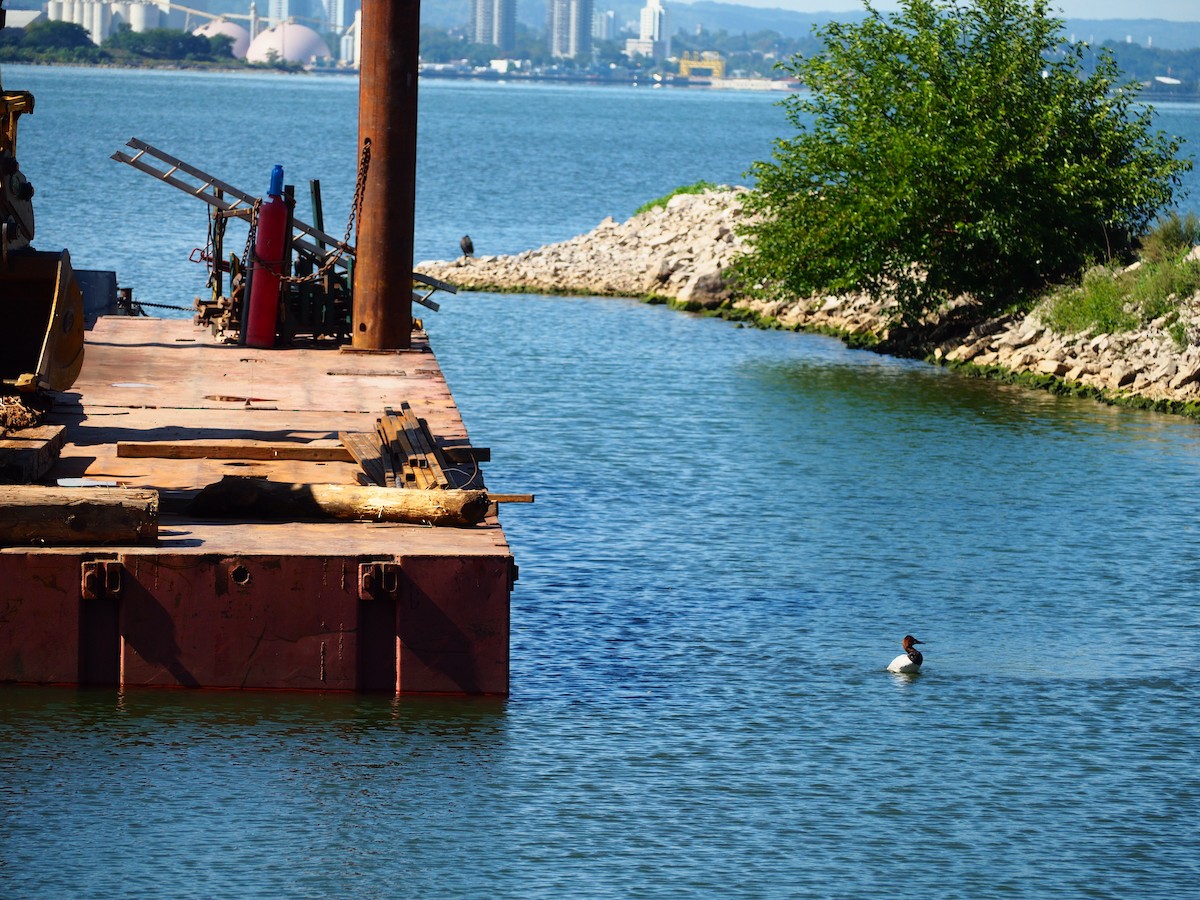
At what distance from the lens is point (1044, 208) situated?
3834cm

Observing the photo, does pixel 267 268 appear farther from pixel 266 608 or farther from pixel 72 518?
pixel 266 608

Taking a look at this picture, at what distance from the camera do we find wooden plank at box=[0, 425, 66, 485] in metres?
16.0

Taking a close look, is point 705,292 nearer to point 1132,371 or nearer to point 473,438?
point 1132,371

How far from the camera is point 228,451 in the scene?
1797cm

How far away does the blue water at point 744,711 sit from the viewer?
13172mm

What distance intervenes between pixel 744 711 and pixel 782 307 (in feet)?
95.0

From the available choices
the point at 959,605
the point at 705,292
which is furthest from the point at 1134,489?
the point at 705,292

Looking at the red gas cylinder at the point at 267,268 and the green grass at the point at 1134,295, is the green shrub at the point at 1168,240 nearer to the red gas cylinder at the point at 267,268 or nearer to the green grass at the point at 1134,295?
the green grass at the point at 1134,295

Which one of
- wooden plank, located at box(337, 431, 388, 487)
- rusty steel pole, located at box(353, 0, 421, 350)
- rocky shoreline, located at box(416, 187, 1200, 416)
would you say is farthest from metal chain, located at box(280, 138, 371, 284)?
rocky shoreline, located at box(416, 187, 1200, 416)

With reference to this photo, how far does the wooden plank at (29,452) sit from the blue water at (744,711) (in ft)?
6.59

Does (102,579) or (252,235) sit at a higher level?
(252,235)

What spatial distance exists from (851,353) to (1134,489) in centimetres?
1375

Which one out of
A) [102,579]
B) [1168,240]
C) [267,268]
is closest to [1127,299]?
[1168,240]

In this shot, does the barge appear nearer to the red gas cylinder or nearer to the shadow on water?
the shadow on water
